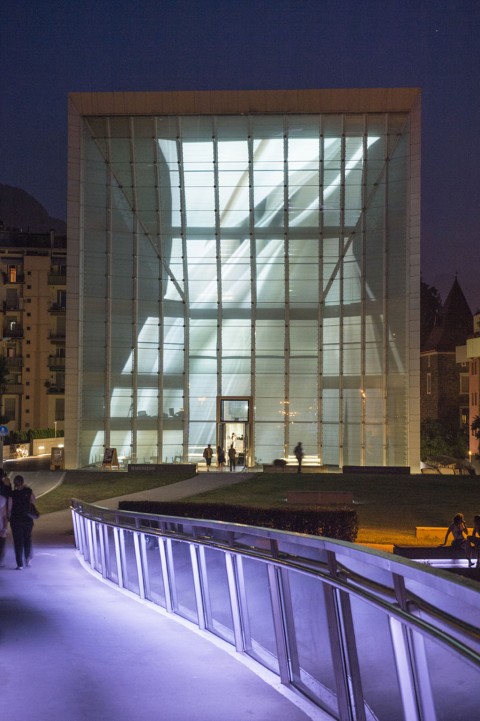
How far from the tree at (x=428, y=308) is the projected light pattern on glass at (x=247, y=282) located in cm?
5985

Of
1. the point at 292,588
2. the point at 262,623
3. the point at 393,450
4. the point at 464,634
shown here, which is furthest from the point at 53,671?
the point at 393,450

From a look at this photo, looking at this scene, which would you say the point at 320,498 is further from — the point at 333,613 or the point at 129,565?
the point at 333,613

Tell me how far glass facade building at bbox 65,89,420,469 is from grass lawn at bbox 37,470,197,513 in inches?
309

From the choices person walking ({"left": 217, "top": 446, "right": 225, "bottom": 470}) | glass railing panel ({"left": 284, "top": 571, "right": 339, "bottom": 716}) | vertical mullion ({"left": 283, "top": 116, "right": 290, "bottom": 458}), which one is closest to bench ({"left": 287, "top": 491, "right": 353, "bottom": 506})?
person walking ({"left": 217, "top": 446, "right": 225, "bottom": 470})

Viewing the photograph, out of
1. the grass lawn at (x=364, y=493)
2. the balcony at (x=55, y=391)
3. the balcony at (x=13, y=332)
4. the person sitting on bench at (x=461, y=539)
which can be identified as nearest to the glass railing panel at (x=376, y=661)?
the person sitting on bench at (x=461, y=539)

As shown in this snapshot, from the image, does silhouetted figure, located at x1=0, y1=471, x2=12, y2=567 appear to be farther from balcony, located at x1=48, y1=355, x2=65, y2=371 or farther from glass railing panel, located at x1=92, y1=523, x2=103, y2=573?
balcony, located at x1=48, y1=355, x2=65, y2=371

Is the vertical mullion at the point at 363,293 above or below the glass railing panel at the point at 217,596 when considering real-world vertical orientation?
above

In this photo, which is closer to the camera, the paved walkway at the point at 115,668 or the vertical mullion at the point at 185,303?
the paved walkway at the point at 115,668

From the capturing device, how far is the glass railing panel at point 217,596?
8.96 metres

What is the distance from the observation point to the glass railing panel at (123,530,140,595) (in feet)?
42.8

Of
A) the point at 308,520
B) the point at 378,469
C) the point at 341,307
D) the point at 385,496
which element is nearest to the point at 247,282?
the point at 341,307

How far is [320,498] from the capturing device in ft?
106

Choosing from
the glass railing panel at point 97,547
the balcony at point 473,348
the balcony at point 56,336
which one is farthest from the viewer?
the balcony at point 56,336

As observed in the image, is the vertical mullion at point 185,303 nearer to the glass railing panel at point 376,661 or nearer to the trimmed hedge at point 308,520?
the trimmed hedge at point 308,520
